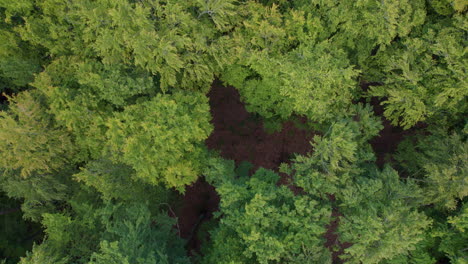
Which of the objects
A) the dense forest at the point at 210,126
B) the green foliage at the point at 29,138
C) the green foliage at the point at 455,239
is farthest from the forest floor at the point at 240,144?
the green foliage at the point at 29,138

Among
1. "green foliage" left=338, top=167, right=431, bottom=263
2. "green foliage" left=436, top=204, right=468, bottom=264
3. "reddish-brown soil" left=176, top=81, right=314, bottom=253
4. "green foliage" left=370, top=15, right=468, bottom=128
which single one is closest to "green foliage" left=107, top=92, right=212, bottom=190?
"reddish-brown soil" left=176, top=81, right=314, bottom=253

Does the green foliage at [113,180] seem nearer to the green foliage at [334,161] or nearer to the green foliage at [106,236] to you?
the green foliage at [106,236]

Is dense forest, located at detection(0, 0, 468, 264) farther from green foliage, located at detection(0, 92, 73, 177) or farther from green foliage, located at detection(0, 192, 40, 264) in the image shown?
green foliage, located at detection(0, 192, 40, 264)

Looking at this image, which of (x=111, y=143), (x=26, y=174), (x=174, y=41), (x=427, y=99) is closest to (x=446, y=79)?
(x=427, y=99)

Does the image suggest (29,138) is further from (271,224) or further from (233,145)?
(233,145)

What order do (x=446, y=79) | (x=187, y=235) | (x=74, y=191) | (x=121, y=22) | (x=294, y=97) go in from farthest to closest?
1. (x=187, y=235)
2. (x=74, y=191)
3. (x=294, y=97)
4. (x=446, y=79)
5. (x=121, y=22)

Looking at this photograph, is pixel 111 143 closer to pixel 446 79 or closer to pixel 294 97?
pixel 294 97
